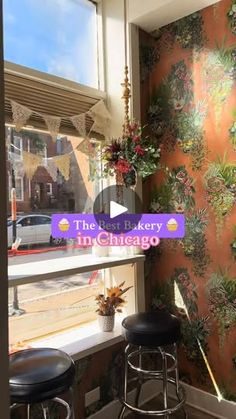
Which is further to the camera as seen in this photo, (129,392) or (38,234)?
(129,392)

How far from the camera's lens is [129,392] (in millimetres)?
2068

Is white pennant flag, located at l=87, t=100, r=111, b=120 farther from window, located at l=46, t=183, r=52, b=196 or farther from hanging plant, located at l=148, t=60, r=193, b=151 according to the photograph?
window, located at l=46, t=183, r=52, b=196

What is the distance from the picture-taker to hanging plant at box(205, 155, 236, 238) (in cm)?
185

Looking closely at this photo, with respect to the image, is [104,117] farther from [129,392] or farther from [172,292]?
[129,392]

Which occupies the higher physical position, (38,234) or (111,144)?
(111,144)

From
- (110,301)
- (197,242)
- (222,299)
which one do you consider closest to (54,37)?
(197,242)

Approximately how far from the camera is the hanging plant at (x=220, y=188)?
185 centimetres

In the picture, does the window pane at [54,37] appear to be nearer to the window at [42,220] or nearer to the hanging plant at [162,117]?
the hanging plant at [162,117]

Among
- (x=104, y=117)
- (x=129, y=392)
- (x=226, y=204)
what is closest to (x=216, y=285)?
(x=226, y=204)

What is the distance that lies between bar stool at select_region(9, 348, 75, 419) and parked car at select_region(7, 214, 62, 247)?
24.3 inches

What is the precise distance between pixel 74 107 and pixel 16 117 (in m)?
0.41

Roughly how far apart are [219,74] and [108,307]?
1504 millimetres

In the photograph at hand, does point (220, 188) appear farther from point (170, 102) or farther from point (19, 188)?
point (19, 188)

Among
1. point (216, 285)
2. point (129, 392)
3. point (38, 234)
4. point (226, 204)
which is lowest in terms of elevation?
point (129, 392)
